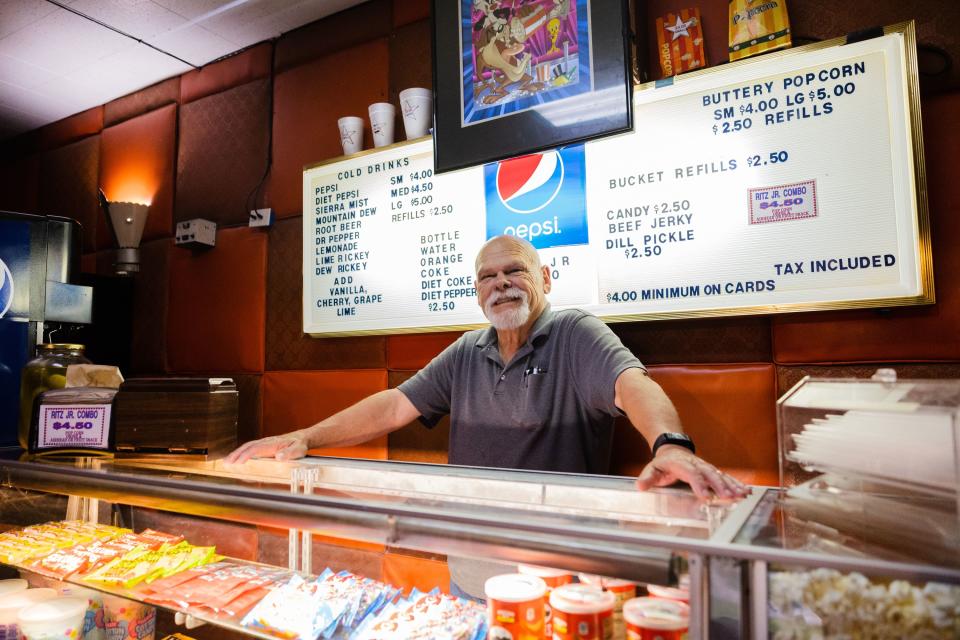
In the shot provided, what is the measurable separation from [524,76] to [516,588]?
1790mm

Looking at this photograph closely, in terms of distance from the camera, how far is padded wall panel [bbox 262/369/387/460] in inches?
110

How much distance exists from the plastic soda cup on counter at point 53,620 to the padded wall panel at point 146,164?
266 cm

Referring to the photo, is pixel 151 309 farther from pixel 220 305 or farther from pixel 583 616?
pixel 583 616

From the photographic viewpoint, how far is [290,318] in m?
3.11

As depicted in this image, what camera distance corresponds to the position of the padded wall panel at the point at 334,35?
2.96 meters

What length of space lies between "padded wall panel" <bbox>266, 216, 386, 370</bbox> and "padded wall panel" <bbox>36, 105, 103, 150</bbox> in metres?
2.07

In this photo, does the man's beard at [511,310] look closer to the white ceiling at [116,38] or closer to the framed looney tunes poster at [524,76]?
the framed looney tunes poster at [524,76]

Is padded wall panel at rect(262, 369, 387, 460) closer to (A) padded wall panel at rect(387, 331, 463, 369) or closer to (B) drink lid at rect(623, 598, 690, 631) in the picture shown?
(A) padded wall panel at rect(387, 331, 463, 369)

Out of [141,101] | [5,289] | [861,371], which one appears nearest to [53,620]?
[5,289]

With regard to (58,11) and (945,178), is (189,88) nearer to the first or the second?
(58,11)

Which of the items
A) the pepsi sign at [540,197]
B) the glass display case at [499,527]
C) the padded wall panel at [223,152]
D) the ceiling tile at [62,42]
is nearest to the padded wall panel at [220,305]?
the padded wall panel at [223,152]

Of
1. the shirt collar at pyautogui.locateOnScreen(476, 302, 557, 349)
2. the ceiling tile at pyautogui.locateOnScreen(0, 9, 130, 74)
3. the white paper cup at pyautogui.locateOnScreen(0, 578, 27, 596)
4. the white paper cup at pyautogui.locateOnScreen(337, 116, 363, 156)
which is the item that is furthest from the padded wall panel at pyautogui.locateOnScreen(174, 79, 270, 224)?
the white paper cup at pyautogui.locateOnScreen(0, 578, 27, 596)

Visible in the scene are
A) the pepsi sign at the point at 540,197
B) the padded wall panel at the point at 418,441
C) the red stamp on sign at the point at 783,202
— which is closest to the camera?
the red stamp on sign at the point at 783,202

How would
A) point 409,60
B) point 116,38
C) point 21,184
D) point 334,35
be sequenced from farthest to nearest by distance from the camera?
1. point 21,184
2. point 116,38
3. point 334,35
4. point 409,60
